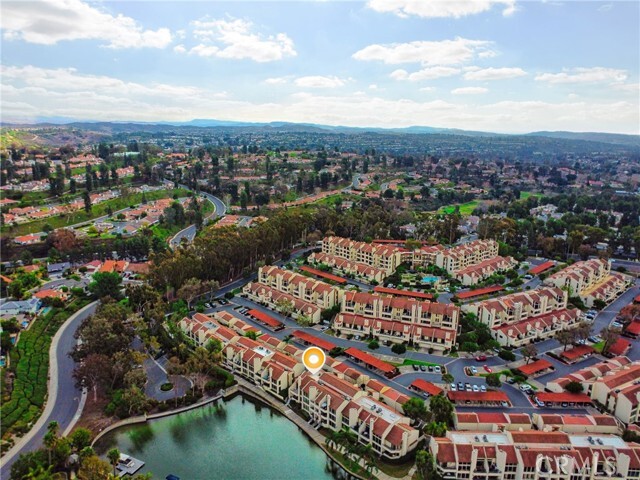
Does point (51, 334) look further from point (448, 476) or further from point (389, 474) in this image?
point (448, 476)

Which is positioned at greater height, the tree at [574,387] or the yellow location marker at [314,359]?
the yellow location marker at [314,359]

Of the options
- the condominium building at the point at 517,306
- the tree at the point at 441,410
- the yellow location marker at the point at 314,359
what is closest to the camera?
the tree at the point at 441,410

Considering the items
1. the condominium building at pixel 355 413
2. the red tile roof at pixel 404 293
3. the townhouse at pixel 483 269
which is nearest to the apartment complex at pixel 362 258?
the red tile roof at pixel 404 293

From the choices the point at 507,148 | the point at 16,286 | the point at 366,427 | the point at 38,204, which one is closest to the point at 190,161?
the point at 38,204

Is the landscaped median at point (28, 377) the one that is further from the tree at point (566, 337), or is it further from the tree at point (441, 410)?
the tree at point (566, 337)

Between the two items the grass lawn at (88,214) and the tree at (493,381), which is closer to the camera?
the tree at (493,381)

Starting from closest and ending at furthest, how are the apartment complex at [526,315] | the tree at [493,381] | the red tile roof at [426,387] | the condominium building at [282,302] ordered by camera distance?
the red tile roof at [426,387] < the tree at [493,381] < the apartment complex at [526,315] < the condominium building at [282,302]
